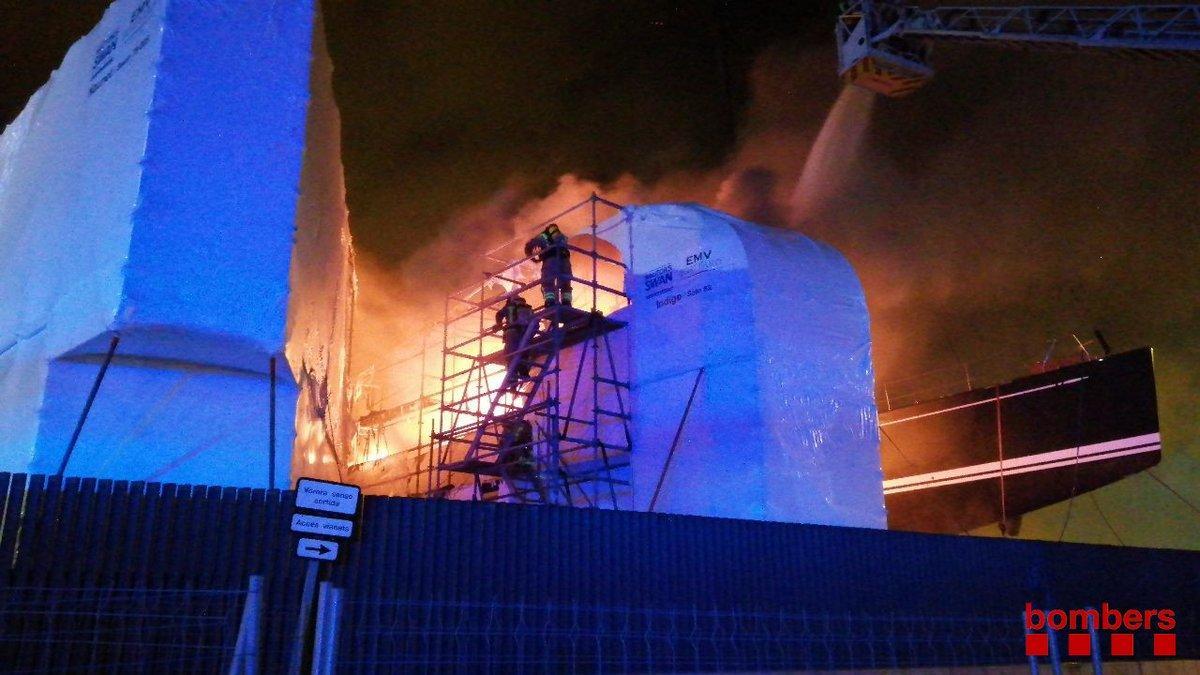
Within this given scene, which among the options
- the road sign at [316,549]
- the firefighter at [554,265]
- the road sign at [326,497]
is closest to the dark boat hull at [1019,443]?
the firefighter at [554,265]

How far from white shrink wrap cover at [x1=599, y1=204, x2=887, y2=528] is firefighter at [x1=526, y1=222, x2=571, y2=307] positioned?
1.37 metres

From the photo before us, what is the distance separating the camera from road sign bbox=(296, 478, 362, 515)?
18.3 ft

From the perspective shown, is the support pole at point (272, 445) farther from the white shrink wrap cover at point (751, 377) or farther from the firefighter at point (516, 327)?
the white shrink wrap cover at point (751, 377)

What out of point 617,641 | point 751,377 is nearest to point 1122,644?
point 751,377

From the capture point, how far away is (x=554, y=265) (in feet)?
54.3

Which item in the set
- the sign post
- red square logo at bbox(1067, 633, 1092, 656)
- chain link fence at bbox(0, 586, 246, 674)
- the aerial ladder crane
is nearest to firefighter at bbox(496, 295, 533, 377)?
chain link fence at bbox(0, 586, 246, 674)

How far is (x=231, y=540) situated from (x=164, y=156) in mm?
5259

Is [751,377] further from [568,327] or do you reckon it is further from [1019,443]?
[1019,443]

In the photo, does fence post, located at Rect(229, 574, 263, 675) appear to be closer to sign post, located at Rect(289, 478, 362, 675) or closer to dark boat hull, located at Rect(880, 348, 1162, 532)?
sign post, located at Rect(289, 478, 362, 675)

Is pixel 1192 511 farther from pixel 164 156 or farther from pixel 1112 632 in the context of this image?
pixel 164 156

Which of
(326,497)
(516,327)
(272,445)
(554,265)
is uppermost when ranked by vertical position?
(554,265)

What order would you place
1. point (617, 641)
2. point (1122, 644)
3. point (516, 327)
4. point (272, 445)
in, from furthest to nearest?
point (516, 327)
point (1122, 644)
point (272, 445)
point (617, 641)

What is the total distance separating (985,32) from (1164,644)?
11984mm

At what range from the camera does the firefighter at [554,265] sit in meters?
16.3
